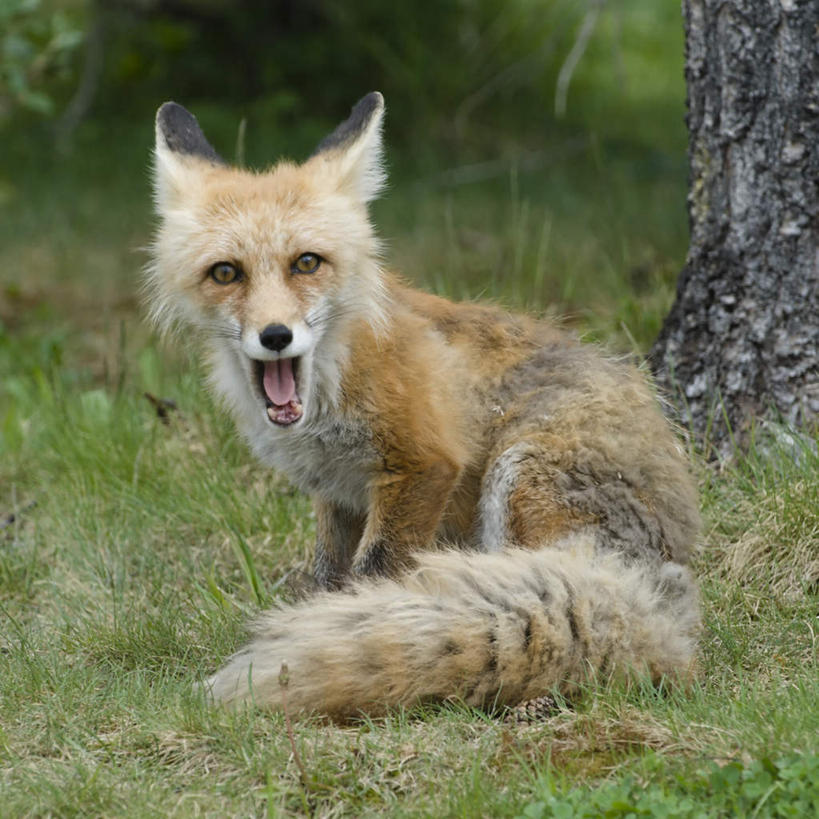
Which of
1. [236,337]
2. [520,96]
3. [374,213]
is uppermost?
[520,96]

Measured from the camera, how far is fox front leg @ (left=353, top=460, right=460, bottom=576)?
4.03m

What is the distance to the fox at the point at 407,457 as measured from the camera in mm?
3369

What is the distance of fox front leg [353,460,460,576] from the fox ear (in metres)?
1.09

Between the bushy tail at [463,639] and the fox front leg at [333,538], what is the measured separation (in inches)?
35.7

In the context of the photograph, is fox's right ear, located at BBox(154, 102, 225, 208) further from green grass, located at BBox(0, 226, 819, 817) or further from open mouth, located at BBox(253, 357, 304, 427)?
green grass, located at BBox(0, 226, 819, 817)

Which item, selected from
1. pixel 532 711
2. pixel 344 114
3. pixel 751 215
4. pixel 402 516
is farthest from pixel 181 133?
pixel 344 114

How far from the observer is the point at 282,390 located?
382cm

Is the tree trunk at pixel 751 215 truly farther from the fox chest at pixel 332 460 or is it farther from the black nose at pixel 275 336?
the black nose at pixel 275 336

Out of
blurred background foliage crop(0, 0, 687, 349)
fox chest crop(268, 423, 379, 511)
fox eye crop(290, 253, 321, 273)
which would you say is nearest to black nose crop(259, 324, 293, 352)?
fox eye crop(290, 253, 321, 273)

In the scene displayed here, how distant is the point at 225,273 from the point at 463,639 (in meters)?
1.50

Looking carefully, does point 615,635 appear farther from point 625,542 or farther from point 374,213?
point 374,213

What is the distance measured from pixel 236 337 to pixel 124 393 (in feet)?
8.03

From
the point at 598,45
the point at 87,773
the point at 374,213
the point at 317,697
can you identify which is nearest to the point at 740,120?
the point at 317,697

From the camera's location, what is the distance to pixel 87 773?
3.06 meters
